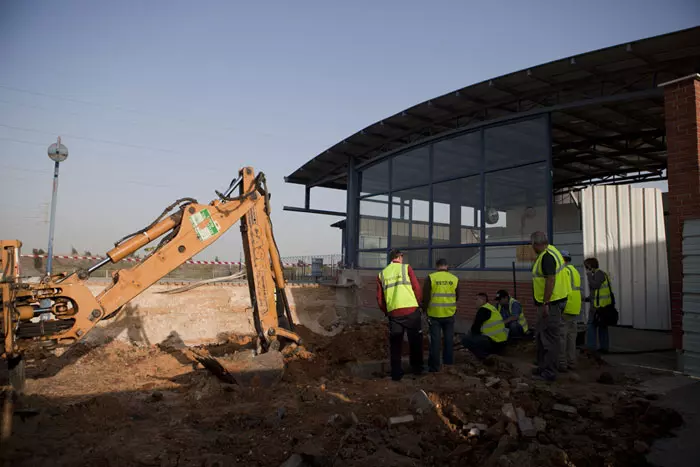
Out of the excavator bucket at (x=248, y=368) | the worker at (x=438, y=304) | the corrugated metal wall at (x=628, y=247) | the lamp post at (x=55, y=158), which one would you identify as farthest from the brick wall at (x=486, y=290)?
the lamp post at (x=55, y=158)

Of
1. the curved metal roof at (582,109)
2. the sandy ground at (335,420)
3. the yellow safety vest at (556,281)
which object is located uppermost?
the curved metal roof at (582,109)

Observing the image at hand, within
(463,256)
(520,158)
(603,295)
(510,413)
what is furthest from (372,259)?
(510,413)

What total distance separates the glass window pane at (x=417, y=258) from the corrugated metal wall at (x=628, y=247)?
4.03 metres

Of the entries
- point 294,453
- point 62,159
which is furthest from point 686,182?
point 62,159

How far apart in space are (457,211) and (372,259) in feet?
11.1

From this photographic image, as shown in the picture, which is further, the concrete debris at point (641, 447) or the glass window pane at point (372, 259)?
the glass window pane at point (372, 259)

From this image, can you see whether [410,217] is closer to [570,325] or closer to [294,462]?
[570,325]

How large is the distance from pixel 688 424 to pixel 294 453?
11.5 ft

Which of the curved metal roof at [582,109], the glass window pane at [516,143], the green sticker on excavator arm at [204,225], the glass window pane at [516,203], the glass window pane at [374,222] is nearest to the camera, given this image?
the green sticker on excavator arm at [204,225]

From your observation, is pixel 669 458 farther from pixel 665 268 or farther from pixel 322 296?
pixel 322 296

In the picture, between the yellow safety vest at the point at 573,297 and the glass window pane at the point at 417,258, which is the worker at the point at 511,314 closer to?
the yellow safety vest at the point at 573,297

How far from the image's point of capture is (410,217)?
11.9 m

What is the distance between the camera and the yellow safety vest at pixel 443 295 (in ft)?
22.0

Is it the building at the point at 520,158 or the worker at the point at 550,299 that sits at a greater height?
the building at the point at 520,158
